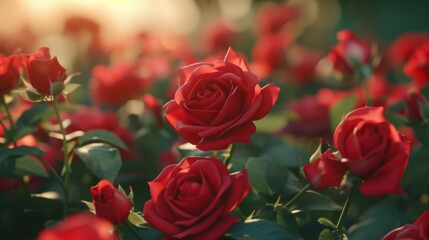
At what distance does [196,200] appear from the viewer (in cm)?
73

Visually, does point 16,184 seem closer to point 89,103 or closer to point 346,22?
point 89,103

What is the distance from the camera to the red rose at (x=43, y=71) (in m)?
0.85

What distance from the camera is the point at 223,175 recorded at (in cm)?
75

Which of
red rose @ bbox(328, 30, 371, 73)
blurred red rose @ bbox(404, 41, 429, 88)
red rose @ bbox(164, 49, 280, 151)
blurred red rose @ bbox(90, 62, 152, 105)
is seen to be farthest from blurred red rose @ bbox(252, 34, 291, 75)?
red rose @ bbox(164, 49, 280, 151)

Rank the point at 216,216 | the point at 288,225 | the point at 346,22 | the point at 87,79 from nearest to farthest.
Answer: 1. the point at 216,216
2. the point at 288,225
3. the point at 87,79
4. the point at 346,22

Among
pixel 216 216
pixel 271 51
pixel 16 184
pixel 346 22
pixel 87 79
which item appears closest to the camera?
pixel 216 216

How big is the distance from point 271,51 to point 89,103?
29.3 inches

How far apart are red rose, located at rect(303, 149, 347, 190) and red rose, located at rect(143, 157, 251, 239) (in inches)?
3.8

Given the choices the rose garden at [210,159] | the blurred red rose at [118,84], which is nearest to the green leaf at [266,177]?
the rose garden at [210,159]

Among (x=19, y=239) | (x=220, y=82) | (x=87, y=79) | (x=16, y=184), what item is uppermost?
(x=220, y=82)

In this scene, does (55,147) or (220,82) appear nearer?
(220,82)

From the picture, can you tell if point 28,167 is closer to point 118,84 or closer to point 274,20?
point 118,84

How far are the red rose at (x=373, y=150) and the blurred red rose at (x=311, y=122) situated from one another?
809 mm

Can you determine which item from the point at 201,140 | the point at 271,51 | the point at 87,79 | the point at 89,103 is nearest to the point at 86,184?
the point at 201,140
